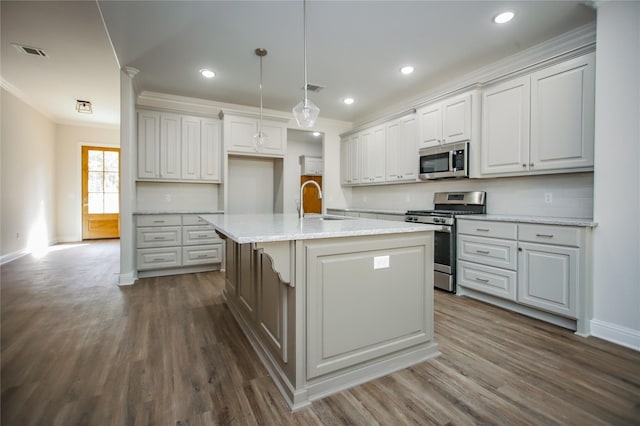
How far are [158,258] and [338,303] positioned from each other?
3473mm

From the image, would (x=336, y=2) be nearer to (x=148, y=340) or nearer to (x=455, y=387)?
(x=455, y=387)

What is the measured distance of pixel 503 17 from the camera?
2.64 meters

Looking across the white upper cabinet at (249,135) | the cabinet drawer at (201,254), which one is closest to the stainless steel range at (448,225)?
the white upper cabinet at (249,135)

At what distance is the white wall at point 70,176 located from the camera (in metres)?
6.97

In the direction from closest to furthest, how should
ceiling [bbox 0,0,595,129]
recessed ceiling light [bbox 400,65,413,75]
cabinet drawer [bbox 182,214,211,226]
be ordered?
ceiling [bbox 0,0,595,129] → recessed ceiling light [bbox 400,65,413,75] → cabinet drawer [bbox 182,214,211,226]

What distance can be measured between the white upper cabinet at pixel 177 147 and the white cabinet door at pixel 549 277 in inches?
166

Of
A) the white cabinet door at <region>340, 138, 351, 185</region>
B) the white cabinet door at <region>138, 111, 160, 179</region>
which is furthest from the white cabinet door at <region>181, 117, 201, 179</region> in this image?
the white cabinet door at <region>340, 138, 351, 185</region>

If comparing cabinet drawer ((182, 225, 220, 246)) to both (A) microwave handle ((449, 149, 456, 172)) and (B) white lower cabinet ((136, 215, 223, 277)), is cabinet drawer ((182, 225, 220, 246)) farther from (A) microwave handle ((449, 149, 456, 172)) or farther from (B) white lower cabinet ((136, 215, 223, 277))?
(A) microwave handle ((449, 149, 456, 172))

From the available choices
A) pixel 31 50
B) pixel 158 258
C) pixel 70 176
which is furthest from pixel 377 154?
pixel 70 176

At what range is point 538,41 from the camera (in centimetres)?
304

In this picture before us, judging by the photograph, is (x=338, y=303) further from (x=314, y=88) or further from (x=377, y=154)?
(x=377, y=154)

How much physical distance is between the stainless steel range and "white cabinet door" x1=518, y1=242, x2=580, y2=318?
0.73 m

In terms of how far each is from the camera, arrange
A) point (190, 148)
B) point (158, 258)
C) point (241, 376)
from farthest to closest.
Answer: point (190, 148), point (158, 258), point (241, 376)

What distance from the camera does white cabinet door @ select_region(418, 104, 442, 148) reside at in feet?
12.9
